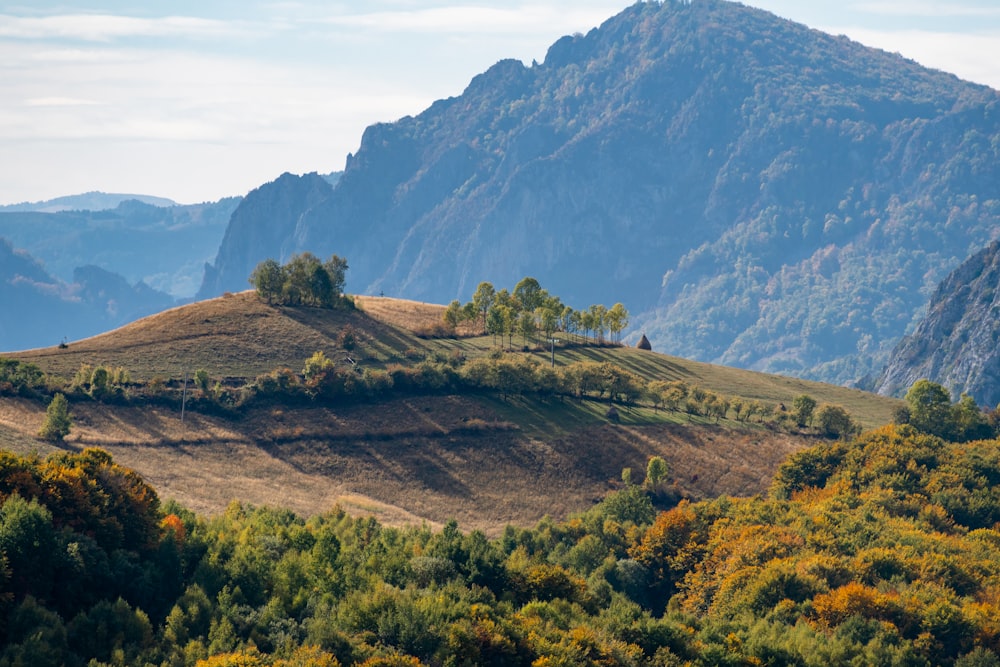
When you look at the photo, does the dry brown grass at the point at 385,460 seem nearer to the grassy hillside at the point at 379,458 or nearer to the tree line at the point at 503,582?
the grassy hillside at the point at 379,458

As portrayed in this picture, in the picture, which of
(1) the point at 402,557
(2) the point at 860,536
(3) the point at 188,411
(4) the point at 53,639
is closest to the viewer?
(4) the point at 53,639

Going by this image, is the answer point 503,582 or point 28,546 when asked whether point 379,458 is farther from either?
point 28,546

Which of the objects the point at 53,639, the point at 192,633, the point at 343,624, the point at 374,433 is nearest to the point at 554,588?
the point at 343,624

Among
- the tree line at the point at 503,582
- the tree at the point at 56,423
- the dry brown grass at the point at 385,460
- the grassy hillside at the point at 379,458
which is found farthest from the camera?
the tree at the point at 56,423

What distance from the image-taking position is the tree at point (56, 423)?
6629 inches

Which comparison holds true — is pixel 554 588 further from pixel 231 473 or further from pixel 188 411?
pixel 188 411

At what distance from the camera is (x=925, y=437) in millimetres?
192000

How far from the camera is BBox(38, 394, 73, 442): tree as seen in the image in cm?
16838

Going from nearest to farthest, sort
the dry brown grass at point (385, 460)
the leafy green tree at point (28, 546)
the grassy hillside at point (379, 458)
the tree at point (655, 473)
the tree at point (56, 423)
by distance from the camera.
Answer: the leafy green tree at point (28, 546), the dry brown grass at point (385, 460), the grassy hillside at point (379, 458), the tree at point (56, 423), the tree at point (655, 473)

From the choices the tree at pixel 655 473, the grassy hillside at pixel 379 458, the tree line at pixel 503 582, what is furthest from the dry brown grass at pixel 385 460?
the tree line at pixel 503 582

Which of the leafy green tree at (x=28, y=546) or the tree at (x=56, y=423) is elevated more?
the tree at (x=56, y=423)

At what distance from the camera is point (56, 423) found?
16962cm

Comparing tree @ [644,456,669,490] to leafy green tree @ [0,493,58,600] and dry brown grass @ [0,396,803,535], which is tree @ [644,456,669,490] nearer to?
dry brown grass @ [0,396,803,535]

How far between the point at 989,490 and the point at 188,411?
379 feet
